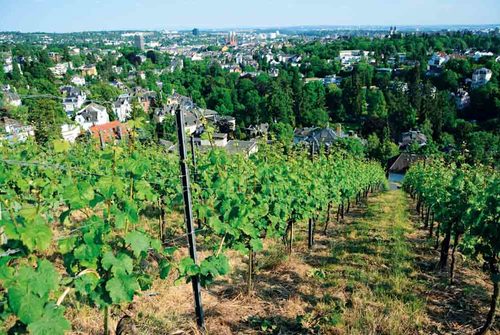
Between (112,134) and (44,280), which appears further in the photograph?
(112,134)

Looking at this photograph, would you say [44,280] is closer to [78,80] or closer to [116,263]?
[116,263]

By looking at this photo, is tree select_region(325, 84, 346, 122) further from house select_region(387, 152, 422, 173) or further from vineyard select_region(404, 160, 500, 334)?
vineyard select_region(404, 160, 500, 334)

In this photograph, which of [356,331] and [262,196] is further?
[262,196]

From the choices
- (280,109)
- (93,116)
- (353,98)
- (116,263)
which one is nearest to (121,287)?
(116,263)

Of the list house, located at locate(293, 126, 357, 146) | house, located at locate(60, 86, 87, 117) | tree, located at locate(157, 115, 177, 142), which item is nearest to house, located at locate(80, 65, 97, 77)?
house, located at locate(60, 86, 87, 117)

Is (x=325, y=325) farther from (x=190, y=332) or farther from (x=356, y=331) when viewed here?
(x=190, y=332)

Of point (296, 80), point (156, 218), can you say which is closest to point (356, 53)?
point (296, 80)
